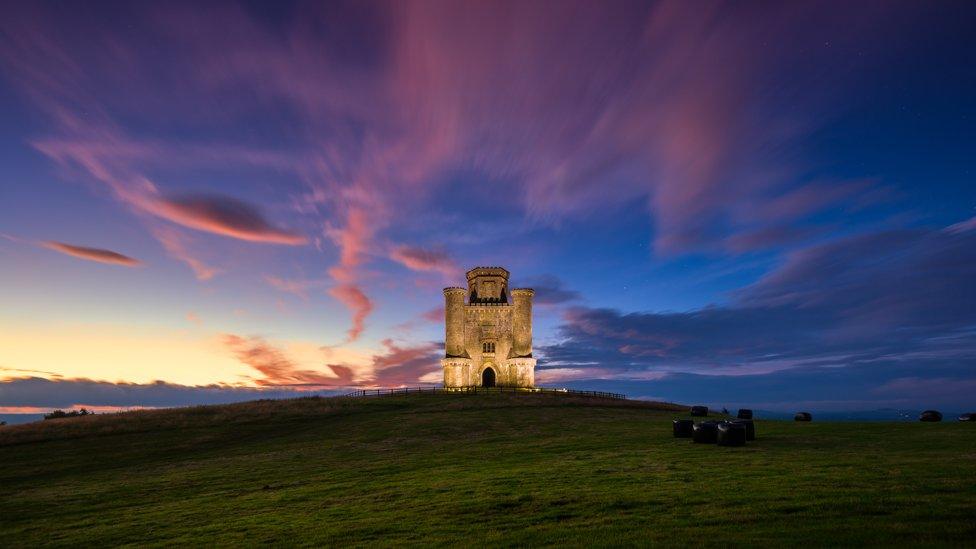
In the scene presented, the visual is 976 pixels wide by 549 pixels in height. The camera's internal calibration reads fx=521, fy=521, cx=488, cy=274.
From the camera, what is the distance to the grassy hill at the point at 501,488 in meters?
12.0

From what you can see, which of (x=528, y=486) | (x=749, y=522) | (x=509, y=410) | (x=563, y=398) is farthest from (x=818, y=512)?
(x=563, y=398)

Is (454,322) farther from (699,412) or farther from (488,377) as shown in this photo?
(699,412)

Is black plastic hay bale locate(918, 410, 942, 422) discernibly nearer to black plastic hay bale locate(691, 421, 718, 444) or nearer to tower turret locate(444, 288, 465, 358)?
black plastic hay bale locate(691, 421, 718, 444)

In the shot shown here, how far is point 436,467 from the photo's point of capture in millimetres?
23516

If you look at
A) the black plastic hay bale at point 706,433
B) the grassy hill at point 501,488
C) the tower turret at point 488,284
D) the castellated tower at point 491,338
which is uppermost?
the tower turret at point 488,284

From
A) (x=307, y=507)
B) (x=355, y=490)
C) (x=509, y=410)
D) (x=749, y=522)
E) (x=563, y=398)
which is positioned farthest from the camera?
(x=563, y=398)

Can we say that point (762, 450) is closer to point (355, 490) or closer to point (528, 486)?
point (528, 486)

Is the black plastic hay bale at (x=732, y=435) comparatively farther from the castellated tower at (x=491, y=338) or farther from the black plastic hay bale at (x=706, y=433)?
the castellated tower at (x=491, y=338)

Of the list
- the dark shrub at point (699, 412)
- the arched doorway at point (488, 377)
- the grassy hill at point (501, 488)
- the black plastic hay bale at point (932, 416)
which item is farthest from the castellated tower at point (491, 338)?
the black plastic hay bale at point (932, 416)

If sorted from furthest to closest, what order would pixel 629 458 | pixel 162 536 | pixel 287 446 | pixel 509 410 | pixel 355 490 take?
pixel 509 410, pixel 287 446, pixel 629 458, pixel 355 490, pixel 162 536

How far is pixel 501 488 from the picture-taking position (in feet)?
57.2

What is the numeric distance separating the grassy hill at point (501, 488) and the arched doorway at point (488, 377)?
4411 cm

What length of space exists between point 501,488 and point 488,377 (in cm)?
6787

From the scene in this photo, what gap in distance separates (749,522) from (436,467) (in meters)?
14.7
